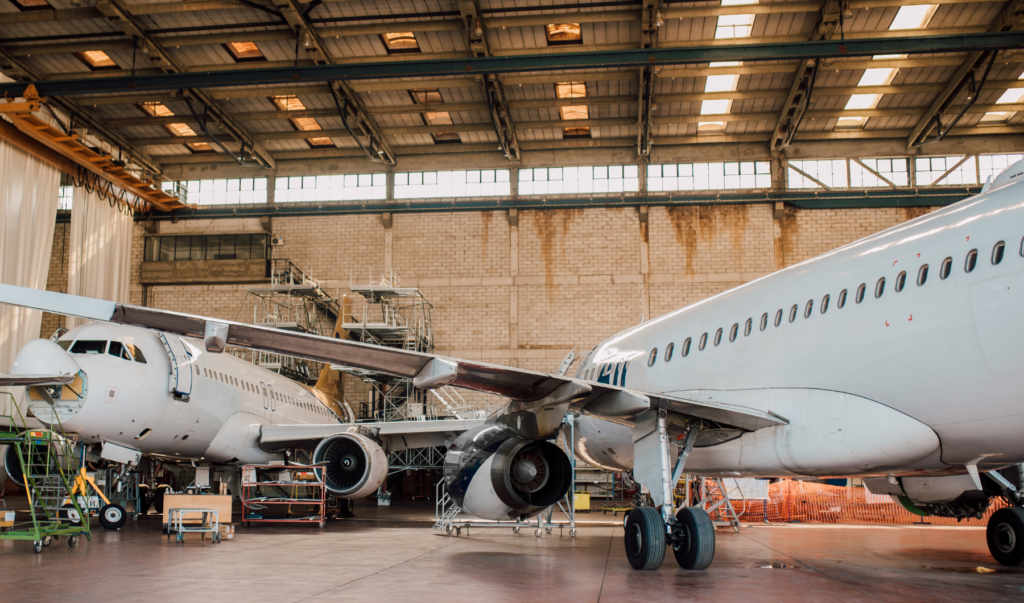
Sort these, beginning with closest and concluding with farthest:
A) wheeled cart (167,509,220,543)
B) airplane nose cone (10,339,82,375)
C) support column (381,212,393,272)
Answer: wheeled cart (167,509,220,543) → airplane nose cone (10,339,82,375) → support column (381,212,393,272)

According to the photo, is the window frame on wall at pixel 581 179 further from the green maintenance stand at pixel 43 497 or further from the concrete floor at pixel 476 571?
the green maintenance stand at pixel 43 497

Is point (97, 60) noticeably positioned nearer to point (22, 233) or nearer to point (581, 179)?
point (22, 233)

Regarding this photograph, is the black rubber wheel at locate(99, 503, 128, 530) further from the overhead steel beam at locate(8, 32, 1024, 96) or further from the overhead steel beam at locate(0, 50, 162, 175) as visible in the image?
the overhead steel beam at locate(0, 50, 162, 175)

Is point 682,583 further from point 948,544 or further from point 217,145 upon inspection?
point 217,145

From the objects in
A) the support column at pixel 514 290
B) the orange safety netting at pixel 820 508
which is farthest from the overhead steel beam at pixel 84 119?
the orange safety netting at pixel 820 508

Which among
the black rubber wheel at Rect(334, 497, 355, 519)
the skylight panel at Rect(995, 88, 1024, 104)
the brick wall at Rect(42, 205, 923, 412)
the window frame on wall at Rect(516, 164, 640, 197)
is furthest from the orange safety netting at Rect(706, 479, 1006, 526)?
the skylight panel at Rect(995, 88, 1024, 104)

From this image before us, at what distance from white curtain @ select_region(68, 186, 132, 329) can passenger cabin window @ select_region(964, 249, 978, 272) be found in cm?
2960

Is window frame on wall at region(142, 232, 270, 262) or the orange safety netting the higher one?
window frame on wall at region(142, 232, 270, 262)

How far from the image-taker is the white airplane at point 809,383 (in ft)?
21.1

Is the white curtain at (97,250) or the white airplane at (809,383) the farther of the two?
the white curtain at (97,250)

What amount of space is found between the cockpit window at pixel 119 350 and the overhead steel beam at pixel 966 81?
946 inches

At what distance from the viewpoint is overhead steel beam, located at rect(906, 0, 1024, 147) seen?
2317cm

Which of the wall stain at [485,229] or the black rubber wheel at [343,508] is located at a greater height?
the wall stain at [485,229]

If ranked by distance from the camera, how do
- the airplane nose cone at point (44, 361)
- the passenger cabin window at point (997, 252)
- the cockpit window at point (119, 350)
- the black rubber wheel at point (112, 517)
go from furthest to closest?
the cockpit window at point (119, 350) < the black rubber wheel at point (112, 517) < the airplane nose cone at point (44, 361) < the passenger cabin window at point (997, 252)
